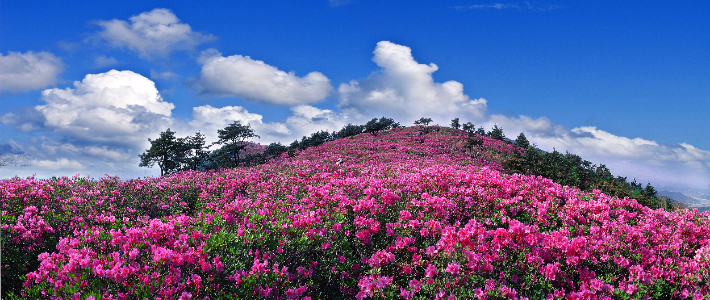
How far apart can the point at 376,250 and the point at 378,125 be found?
38.2 meters

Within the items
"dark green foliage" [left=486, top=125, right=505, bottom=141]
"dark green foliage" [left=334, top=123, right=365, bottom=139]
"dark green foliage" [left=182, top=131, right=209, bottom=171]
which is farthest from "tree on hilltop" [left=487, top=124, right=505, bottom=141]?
"dark green foliage" [left=182, top=131, right=209, bottom=171]

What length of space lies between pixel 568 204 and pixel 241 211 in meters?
7.27

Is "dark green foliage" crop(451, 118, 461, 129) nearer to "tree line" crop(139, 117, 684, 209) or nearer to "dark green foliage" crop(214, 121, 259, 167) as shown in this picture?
"tree line" crop(139, 117, 684, 209)

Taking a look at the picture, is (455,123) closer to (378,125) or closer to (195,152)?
(378,125)

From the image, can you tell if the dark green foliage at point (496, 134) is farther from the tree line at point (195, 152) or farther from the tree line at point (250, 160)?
the tree line at point (195, 152)

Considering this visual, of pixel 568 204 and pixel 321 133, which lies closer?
pixel 568 204

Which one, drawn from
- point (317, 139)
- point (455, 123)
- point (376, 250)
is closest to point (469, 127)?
point (455, 123)

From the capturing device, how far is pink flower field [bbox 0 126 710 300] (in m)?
4.84

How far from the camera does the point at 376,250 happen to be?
266 inches

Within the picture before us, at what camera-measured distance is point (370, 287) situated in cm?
534

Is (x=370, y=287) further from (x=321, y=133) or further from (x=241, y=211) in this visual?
(x=321, y=133)

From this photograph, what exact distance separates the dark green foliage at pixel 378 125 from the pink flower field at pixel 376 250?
35.0m

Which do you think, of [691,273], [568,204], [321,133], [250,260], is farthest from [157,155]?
[691,273]

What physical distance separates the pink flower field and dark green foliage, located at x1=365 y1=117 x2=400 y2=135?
35.0 metres
